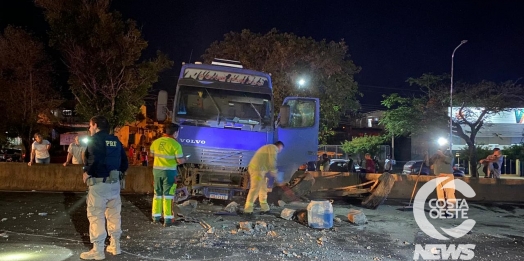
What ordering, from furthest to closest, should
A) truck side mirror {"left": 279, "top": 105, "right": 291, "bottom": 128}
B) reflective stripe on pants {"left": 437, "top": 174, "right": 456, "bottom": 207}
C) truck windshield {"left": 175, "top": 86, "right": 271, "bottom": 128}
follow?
reflective stripe on pants {"left": 437, "top": 174, "right": 456, "bottom": 207}
truck side mirror {"left": 279, "top": 105, "right": 291, "bottom": 128}
truck windshield {"left": 175, "top": 86, "right": 271, "bottom": 128}

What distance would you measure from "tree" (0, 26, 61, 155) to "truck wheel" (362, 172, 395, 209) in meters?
16.0

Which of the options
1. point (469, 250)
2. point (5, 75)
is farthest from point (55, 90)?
point (469, 250)

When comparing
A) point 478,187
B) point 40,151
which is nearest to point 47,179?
point 40,151

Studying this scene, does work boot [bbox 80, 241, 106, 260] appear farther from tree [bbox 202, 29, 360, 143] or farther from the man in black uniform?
tree [bbox 202, 29, 360, 143]

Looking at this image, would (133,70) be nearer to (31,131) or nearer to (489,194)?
(31,131)

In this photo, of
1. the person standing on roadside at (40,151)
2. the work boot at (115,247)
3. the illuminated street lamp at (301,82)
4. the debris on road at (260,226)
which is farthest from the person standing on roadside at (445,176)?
the illuminated street lamp at (301,82)

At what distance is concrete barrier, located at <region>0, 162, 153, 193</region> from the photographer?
13.3m

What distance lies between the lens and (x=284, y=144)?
10.6 metres

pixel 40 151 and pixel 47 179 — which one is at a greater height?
pixel 40 151

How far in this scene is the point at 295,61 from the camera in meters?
24.3

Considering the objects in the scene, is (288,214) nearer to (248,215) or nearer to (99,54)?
(248,215)

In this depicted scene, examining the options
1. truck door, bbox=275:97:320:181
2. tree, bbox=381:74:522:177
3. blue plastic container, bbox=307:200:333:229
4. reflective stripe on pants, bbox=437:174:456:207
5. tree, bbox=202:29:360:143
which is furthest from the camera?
tree, bbox=381:74:522:177

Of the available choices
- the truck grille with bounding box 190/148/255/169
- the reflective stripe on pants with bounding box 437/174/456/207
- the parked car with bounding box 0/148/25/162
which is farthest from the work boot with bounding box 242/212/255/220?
the parked car with bounding box 0/148/25/162

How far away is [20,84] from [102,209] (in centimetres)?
1759
